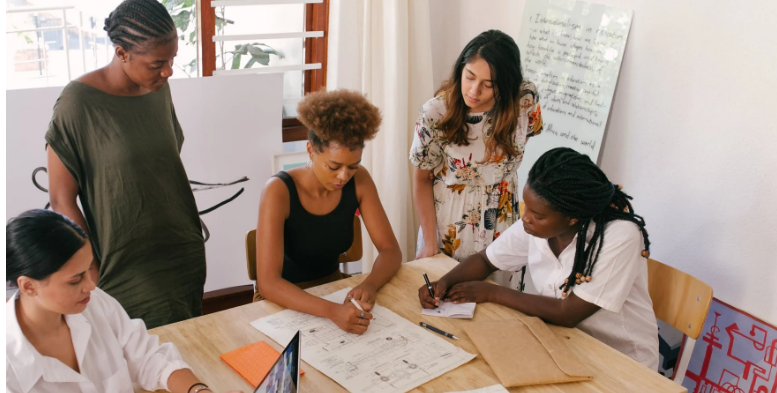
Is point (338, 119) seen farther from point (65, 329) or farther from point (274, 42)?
point (274, 42)

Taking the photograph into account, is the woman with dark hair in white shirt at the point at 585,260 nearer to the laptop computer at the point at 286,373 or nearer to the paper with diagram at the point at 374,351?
the paper with diagram at the point at 374,351

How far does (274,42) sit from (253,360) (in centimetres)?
192

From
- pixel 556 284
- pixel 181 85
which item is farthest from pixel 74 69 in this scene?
pixel 556 284

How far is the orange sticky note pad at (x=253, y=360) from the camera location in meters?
1.38

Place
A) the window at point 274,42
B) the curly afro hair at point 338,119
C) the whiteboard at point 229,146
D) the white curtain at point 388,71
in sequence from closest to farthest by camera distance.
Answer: the curly afro hair at point 338,119, the whiteboard at point 229,146, the window at point 274,42, the white curtain at point 388,71

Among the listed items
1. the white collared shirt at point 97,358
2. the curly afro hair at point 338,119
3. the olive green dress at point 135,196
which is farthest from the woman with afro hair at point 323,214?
the white collared shirt at point 97,358

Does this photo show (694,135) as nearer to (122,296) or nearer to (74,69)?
(122,296)

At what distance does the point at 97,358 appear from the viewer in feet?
4.15

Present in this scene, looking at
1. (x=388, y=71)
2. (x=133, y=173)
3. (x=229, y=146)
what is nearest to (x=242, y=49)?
(x=229, y=146)

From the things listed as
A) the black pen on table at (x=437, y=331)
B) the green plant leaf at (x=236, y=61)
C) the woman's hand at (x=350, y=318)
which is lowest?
the black pen on table at (x=437, y=331)

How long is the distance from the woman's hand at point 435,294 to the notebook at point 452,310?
0.01 metres

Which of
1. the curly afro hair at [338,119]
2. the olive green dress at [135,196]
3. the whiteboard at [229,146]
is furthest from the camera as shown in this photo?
the whiteboard at [229,146]

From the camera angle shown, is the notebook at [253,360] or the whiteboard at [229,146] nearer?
the notebook at [253,360]

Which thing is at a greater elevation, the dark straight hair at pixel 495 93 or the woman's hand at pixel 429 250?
the dark straight hair at pixel 495 93
